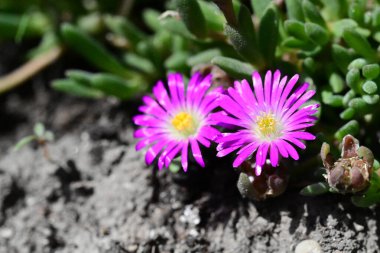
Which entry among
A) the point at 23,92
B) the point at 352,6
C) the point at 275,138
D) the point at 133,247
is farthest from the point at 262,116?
the point at 23,92

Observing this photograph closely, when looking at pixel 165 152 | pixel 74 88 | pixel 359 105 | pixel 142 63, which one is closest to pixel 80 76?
pixel 74 88

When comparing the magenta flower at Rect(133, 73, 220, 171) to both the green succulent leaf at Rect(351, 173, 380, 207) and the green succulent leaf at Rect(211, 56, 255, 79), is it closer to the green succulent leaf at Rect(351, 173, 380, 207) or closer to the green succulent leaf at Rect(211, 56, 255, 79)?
the green succulent leaf at Rect(211, 56, 255, 79)

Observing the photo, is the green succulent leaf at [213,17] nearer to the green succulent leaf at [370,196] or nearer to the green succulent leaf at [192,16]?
the green succulent leaf at [192,16]

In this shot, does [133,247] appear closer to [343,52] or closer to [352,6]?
[343,52]

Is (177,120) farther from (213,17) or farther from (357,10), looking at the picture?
(357,10)

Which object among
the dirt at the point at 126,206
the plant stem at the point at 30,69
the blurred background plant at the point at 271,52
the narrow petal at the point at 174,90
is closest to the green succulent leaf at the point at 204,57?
the blurred background plant at the point at 271,52

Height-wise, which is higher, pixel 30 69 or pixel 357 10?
pixel 30 69

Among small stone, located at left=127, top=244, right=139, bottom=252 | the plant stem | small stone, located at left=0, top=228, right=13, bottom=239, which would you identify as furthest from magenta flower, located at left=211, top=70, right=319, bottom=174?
the plant stem
